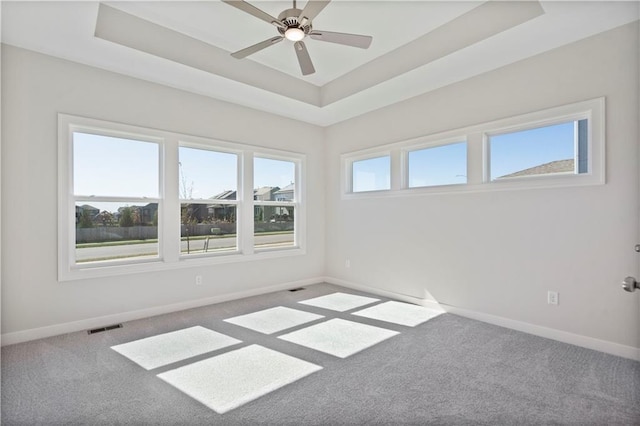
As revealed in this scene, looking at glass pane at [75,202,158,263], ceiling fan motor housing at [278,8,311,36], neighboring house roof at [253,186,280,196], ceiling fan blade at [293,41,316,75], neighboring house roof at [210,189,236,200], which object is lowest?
glass pane at [75,202,158,263]

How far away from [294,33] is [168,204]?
2.58 m

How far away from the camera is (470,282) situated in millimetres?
3625

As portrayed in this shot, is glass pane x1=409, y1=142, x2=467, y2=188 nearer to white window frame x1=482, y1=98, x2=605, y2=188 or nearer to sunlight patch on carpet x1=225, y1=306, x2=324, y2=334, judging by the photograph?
white window frame x1=482, y1=98, x2=605, y2=188

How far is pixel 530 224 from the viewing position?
3152 mm

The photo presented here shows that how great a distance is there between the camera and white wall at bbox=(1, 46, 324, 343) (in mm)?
2902

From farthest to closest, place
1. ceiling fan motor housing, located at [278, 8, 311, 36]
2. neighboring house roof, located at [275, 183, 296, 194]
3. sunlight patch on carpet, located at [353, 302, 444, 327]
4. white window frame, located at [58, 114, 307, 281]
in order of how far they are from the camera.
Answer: neighboring house roof, located at [275, 183, 296, 194] → sunlight patch on carpet, located at [353, 302, 444, 327] → white window frame, located at [58, 114, 307, 281] → ceiling fan motor housing, located at [278, 8, 311, 36]

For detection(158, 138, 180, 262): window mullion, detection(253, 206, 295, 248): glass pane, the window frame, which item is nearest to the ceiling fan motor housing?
detection(158, 138, 180, 262): window mullion

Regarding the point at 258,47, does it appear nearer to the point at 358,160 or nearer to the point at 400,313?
the point at 358,160

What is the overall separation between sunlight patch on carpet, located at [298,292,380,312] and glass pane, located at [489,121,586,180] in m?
2.28

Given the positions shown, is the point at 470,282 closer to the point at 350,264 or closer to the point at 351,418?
the point at 350,264

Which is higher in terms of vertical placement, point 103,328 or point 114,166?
point 114,166

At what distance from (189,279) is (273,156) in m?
2.21

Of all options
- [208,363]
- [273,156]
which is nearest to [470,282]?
[208,363]

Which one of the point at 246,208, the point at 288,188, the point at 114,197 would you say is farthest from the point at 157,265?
the point at 288,188
